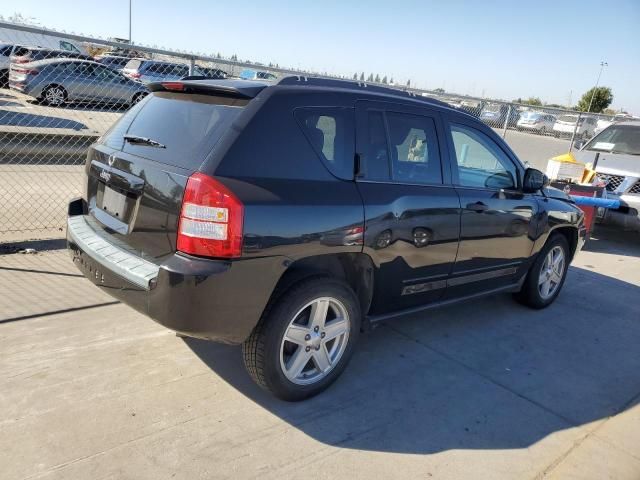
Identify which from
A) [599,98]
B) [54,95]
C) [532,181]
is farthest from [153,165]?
[599,98]

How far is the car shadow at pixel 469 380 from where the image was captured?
3047mm

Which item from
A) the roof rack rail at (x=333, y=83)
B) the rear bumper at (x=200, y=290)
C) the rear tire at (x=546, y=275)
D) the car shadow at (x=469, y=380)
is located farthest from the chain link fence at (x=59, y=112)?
the rear tire at (x=546, y=275)

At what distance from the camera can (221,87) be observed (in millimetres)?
3006

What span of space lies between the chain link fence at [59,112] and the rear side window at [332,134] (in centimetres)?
55

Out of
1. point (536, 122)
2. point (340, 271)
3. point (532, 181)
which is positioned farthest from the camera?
point (536, 122)

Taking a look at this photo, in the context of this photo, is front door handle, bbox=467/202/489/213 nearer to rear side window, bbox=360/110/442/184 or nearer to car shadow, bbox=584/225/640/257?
rear side window, bbox=360/110/442/184

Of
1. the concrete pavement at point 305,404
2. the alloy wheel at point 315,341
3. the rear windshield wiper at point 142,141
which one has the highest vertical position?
the rear windshield wiper at point 142,141

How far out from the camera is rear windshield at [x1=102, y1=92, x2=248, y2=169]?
2818 mm

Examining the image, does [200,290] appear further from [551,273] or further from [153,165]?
[551,273]

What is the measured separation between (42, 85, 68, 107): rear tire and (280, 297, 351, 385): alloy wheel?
39.8ft

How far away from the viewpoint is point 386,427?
304cm

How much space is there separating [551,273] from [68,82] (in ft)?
45.9

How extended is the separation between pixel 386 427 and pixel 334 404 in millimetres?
356

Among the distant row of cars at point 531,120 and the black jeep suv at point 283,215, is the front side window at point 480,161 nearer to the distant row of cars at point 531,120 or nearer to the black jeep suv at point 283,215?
the black jeep suv at point 283,215
